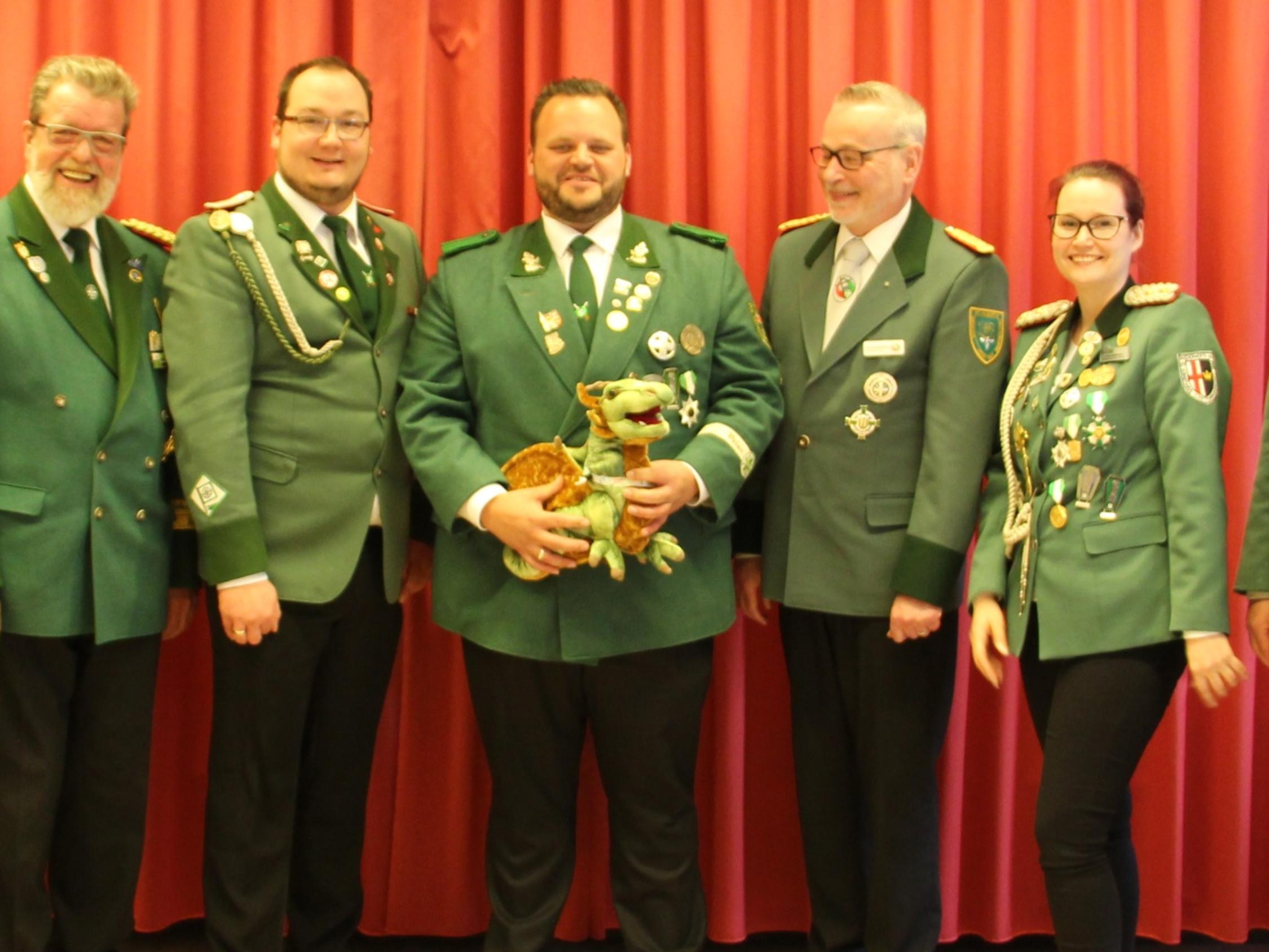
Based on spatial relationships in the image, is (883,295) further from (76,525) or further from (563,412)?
(76,525)

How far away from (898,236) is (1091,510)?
0.69 m

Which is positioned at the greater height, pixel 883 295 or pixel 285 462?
pixel 883 295

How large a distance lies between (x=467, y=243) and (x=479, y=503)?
23.2 inches

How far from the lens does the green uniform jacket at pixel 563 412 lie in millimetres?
2201

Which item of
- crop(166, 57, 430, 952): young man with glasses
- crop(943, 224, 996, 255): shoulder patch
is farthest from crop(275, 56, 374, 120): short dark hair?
crop(943, 224, 996, 255): shoulder patch

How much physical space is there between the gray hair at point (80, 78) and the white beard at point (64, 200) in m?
0.12

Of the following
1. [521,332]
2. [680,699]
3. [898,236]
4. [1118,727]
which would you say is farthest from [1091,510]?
[521,332]

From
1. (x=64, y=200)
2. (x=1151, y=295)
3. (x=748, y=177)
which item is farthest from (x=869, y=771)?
(x=64, y=200)

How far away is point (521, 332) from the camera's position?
7.39ft

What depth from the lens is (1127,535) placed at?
202cm

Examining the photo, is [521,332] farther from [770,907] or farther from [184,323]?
[770,907]

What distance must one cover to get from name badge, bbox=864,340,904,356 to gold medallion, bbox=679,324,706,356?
329 millimetres

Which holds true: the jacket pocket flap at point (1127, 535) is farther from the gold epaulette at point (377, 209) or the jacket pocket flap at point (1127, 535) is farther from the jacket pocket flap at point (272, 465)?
the gold epaulette at point (377, 209)

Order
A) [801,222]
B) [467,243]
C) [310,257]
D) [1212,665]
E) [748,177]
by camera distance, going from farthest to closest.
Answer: [748,177], [801,222], [467,243], [310,257], [1212,665]
